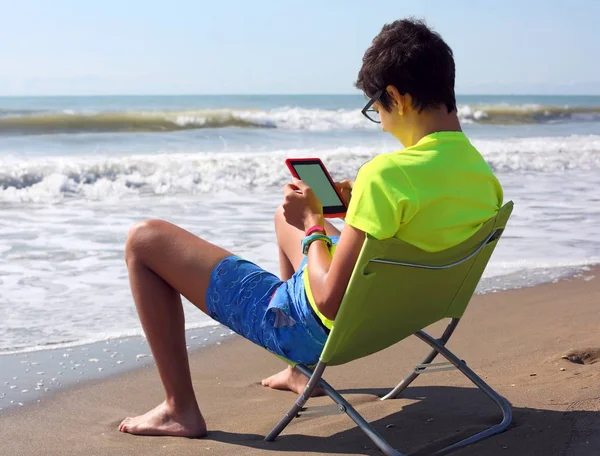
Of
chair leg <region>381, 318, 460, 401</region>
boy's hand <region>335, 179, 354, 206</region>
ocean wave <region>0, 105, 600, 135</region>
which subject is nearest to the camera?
boy's hand <region>335, 179, 354, 206</region>

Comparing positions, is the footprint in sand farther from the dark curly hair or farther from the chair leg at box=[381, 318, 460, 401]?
→ the dark curly hair

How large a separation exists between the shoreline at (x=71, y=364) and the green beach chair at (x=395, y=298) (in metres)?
1.21

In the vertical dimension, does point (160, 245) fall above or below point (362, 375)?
above

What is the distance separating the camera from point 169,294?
2.85 metres

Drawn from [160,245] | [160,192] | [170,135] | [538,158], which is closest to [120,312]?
[160,245]

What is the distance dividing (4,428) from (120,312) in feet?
5.70

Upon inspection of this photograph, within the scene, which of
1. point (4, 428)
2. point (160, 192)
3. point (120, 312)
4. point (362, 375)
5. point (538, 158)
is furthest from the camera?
point (538, 158)

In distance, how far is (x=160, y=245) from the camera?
277cm

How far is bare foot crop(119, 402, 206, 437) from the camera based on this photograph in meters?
2.89

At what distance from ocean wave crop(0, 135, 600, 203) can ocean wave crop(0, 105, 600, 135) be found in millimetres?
6521

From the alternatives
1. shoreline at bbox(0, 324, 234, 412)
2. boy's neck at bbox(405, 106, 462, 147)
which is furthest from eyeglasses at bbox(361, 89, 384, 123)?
shoreline at bbox(0, 324, 234, 412)

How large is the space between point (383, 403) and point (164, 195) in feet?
25.1

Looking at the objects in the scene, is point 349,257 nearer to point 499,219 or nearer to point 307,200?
point 307,200

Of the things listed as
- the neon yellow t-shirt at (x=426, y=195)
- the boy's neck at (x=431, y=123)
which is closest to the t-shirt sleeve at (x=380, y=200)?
the neon yellow t-shirt at (x=426, y=195)
